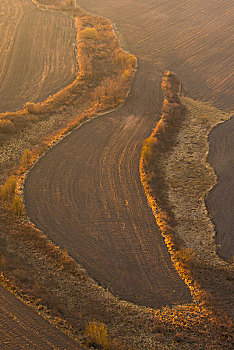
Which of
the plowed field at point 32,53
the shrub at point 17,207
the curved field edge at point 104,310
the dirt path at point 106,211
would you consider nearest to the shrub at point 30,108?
the plowed field at point 32,53

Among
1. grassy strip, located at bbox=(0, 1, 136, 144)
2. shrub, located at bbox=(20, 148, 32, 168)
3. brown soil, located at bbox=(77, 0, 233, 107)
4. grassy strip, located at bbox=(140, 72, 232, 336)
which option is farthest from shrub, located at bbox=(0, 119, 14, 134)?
brown soil, located at bbox=(77, 0, 233, 107)

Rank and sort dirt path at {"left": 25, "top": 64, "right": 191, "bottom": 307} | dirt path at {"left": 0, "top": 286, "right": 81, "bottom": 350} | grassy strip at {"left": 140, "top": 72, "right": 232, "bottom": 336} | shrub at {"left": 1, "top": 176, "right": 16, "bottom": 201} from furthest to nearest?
shrub at {"left": 1, "top": 176, "right": 16, "bottom": 201}, dirt path at {"left": 25, "top": 64, "right": 191, "bottom": 307}, grassy strip at {"left": 140, "top": 72, "right": 232, "bottom": 336}, dirt path at {"left": 0, "top": 286, "right": 81, "bottom": 350}

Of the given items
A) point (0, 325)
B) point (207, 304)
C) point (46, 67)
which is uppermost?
point (46, 67)

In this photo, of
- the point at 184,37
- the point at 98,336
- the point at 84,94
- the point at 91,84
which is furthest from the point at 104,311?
the point at 184,37

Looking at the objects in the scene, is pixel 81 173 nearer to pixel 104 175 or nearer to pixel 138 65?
pixel 104 175

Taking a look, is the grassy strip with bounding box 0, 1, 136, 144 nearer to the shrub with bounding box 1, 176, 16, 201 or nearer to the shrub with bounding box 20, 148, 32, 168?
the shrub with bounding box 20, 148, 32, 168

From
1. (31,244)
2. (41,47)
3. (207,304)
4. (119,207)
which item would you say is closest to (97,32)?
(41,47)

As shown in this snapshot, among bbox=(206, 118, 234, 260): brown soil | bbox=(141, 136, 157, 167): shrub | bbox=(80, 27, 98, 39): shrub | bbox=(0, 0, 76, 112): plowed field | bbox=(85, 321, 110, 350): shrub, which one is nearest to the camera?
bbox=(85, 321, 110, 350): shrub
